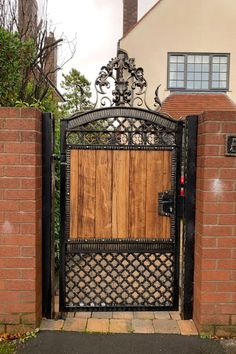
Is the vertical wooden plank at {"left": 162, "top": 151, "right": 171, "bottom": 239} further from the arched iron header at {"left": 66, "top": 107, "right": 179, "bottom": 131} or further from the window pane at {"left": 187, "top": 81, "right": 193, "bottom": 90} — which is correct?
the window pane at {"left": 187, "top": 81, "right": 193, "bottom": 90}

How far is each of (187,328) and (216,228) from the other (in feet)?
3.26

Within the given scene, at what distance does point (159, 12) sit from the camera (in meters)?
14.0

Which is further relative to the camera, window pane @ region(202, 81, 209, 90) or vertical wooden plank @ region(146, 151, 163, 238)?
window pane @ region(202, 81, 209, 90)

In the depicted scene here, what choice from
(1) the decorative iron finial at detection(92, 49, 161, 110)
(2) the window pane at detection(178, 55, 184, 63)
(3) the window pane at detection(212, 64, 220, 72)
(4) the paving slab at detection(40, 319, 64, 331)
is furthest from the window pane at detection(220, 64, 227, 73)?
(4) the paving slab at detection(40, 319, 64, 331)

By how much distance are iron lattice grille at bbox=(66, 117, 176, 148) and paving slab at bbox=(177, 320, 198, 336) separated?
5.58 ft

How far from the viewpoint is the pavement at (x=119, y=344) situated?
2719mm

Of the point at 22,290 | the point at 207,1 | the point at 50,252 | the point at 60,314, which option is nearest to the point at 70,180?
the point at 50,252

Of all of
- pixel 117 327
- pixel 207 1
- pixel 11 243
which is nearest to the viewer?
pixel 11 243

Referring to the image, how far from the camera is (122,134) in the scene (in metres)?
3.21

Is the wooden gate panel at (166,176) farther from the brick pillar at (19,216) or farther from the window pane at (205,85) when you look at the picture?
the window pane at (205,85)

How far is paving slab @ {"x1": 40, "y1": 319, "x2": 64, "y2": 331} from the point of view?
10.0ft

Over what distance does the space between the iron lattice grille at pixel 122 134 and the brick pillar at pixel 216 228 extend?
0.38 m

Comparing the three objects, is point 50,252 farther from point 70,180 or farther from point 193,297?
point 193,297

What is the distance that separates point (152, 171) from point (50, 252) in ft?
4.14
